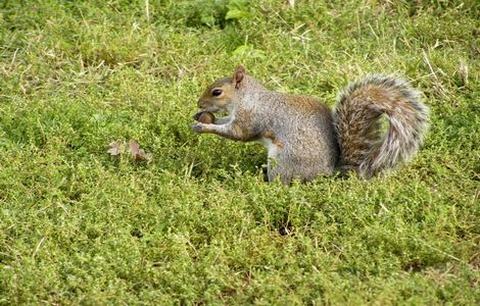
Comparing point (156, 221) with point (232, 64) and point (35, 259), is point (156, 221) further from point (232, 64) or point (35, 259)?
point (232, 64)

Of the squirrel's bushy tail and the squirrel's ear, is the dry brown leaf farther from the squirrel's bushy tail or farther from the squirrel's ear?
the squirrel's bushy tail

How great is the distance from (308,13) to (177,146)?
1735 mm

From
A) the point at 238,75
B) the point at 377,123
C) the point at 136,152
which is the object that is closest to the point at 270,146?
the point at 238,75

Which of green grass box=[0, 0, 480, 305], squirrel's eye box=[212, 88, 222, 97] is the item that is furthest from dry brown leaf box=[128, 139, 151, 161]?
squirrel's eye box=[212, 88, 222, 97]

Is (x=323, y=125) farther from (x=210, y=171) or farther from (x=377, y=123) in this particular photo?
(x=210, y=171)

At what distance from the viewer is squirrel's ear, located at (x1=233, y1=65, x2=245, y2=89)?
512 cm

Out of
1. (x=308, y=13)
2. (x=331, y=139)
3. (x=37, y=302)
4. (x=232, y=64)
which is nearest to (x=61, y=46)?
(x=232, y=64)

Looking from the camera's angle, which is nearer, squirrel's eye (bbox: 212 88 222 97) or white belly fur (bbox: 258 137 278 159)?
white belly fur (bbox: 258 137 278 159)

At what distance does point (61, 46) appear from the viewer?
632 centimetres

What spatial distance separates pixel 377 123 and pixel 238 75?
77 centimetres

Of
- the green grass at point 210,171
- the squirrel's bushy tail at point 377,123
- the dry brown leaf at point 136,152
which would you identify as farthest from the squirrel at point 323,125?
the dry brown leaf at point 136,152

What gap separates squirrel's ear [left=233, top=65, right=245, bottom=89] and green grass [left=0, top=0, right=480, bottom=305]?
0.37 meters

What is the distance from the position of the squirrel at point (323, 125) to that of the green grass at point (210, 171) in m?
0.16

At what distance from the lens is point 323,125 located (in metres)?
4.93
